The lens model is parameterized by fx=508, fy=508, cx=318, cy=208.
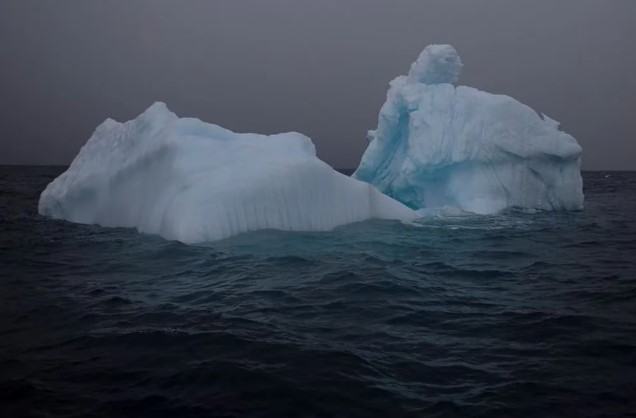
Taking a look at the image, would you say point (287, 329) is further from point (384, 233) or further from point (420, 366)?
point (384, 233)

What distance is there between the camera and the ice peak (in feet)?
52.5

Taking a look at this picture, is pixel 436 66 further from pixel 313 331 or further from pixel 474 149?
pixel 313 331

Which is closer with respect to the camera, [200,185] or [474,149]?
[200,185]

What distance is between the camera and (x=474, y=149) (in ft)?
47.7

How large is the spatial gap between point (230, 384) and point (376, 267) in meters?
4.25

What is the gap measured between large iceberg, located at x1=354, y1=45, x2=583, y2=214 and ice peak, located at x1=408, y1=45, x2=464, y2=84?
0.10ft

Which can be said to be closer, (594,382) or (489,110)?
(594,382)

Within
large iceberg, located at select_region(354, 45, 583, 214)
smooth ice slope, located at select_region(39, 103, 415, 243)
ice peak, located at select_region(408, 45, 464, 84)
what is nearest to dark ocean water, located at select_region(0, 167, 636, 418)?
smooth ice slope, located at select_region(39, 103, 415, 243)

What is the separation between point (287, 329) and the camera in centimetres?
485

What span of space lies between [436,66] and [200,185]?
9.83m

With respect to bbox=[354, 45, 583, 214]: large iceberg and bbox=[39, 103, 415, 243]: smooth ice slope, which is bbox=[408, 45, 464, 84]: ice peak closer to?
bbox=[354, 45, 583, 214]: large iceberg

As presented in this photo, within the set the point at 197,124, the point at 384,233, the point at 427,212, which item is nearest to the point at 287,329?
the point at 384,233

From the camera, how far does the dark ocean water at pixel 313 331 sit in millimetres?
3457

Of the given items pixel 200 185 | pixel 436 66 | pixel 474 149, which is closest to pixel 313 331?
pixel 200 185
